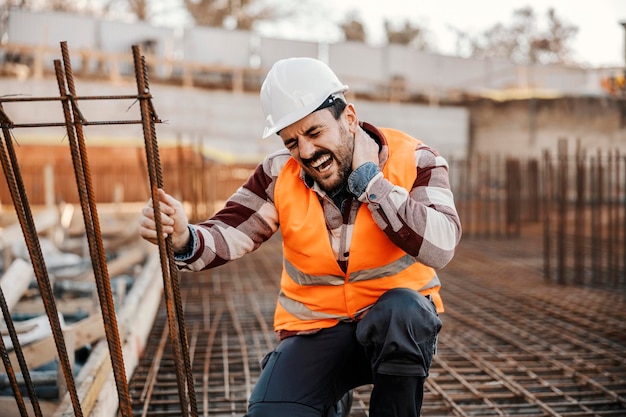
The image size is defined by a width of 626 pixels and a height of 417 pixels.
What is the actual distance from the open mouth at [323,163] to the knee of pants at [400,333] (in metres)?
0.47

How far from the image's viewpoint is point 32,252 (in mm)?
1941

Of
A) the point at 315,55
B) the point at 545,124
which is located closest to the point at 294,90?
the point at 545,124

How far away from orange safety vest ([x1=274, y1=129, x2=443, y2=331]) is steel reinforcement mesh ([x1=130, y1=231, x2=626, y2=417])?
1001 mm

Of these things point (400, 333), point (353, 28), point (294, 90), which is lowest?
point (400, 333)

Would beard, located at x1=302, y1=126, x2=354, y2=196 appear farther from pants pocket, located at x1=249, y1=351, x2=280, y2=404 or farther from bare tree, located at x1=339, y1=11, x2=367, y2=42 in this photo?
bare tree, located at x1=339, y1=11, x2=367, y2=42

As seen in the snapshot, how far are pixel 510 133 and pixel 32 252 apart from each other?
20866 mm

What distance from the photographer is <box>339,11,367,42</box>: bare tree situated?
33594 millimetres

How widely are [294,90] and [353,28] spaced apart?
32.8 m

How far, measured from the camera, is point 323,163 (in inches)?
89.4

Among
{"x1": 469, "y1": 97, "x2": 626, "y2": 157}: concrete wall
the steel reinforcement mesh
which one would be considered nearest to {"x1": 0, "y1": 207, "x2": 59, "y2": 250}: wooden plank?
the steel reinforcement mesh

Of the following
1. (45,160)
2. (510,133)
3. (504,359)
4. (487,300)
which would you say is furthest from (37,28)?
(504,359)

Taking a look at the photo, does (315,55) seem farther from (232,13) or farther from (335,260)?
(335,260)

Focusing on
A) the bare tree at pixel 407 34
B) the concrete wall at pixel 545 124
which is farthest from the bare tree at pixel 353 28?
the concrete wall at pixel 545 124

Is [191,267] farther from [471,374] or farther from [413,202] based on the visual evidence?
[471,374]
